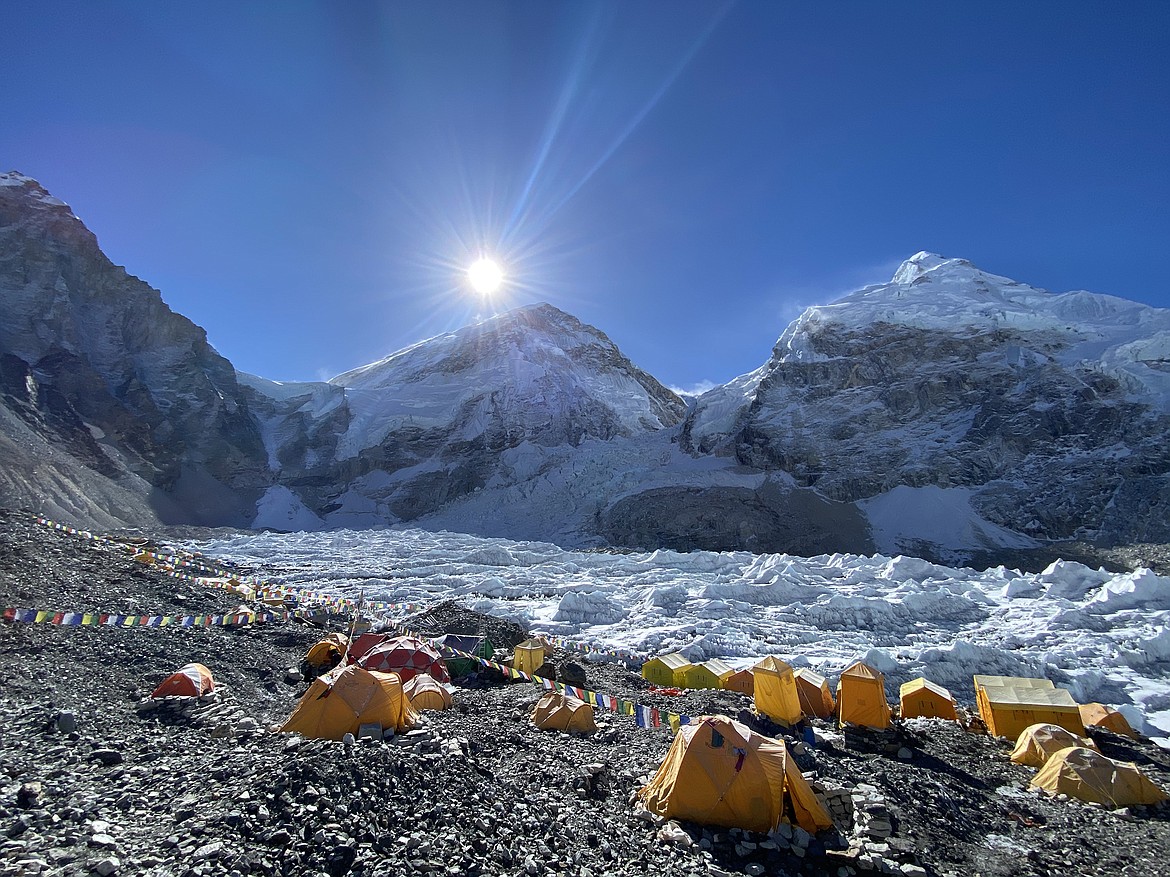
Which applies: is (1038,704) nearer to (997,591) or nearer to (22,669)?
Answer: (997,591)

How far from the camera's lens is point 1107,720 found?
17547 millimetres

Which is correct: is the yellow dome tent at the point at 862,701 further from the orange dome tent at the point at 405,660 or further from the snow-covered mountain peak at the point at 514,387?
the snow-covered mountain peak at the point at 514,387

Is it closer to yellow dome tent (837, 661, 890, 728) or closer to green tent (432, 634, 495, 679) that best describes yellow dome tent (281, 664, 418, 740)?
green tent (432, 634, 495, 679)

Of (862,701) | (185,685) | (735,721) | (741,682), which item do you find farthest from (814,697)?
(185,685)

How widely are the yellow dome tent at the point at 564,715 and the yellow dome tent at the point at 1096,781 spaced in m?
9.71

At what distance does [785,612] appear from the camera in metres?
30.8

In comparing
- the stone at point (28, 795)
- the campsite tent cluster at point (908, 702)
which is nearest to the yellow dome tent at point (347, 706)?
the stone at point (28, 795)

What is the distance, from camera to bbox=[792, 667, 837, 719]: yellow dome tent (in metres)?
18.6

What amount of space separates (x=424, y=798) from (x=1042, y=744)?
48.8 feet

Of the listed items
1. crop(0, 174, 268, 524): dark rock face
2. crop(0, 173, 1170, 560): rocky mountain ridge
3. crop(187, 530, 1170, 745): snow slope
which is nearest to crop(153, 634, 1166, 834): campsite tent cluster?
crop(187, 530, 1170, 745): snow slope

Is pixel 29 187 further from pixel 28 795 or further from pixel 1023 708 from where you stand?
pixel 1023 708

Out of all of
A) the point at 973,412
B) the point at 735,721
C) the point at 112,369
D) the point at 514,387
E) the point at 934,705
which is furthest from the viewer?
the point at 514,387

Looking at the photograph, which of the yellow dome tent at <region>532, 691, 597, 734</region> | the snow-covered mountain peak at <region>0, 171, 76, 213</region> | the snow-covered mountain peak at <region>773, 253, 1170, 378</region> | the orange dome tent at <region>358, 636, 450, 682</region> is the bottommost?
the yellow dome tent at <region>532, 691, 597, 734</region>

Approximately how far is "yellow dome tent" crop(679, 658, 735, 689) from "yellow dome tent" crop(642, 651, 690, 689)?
0.14 meters
